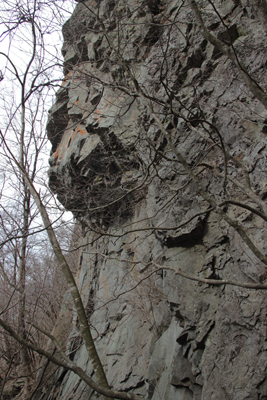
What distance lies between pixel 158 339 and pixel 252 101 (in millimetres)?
3937

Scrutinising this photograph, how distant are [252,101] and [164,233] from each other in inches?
95.2

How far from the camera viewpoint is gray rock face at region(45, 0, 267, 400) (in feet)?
9.32

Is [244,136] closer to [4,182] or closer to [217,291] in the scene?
[217,291]

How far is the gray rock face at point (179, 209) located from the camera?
9.32 feet

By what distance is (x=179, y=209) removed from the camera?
13.9 ft

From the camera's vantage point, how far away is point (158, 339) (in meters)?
4.07

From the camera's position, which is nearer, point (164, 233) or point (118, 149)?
point (164, 233)

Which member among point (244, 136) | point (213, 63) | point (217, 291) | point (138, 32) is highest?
point (138, 32)

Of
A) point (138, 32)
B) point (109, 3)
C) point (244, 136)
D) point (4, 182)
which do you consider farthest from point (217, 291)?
point (109, 3)

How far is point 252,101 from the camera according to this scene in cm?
391

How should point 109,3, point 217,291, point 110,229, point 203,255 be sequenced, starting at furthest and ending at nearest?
point 109,3 → point 110,229 → point 203,255 → point 217,291

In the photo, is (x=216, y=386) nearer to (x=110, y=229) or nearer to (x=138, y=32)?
(x=110, y=229)

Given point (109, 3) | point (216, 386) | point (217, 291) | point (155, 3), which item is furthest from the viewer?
point (109, 3)

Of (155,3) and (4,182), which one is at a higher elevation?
(155,3)
